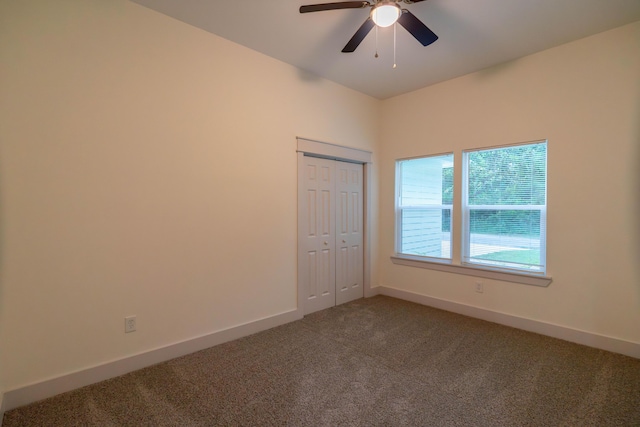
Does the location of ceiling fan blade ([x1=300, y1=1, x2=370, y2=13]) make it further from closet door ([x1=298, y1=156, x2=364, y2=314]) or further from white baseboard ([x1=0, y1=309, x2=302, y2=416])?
white baseboard ([x1=0, y1=309, x2=302, y2=416])

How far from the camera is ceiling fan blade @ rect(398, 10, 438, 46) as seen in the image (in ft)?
6.32

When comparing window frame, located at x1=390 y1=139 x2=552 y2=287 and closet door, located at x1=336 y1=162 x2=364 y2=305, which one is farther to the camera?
closet door, located at x1=336 y1=162 x2=364 y2=305

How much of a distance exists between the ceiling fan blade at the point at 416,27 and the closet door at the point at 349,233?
190cm

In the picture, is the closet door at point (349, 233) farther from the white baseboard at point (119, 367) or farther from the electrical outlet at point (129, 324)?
the electrical outlet at point (129, 324)

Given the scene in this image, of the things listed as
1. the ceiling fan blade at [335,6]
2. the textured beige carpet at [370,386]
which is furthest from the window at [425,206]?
the ceiling fan blade at [335,6]

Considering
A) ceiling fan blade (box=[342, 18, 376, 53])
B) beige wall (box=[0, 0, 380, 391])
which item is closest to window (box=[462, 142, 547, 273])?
ceiling fan blade (box=[342, 18, 376, 53])

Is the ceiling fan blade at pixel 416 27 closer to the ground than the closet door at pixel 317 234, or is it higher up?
higher up

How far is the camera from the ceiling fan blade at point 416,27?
75.9 inches

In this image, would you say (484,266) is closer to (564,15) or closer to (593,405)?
(593,405)

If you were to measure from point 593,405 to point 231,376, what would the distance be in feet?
8.16

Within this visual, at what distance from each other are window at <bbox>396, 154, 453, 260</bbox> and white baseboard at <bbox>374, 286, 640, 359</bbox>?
606 millimetres

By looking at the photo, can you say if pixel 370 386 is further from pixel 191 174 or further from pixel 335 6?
pixel 335 6

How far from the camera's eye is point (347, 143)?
3852 millimetres

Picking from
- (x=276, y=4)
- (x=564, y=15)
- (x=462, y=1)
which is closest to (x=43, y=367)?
(x=276, y=4)
